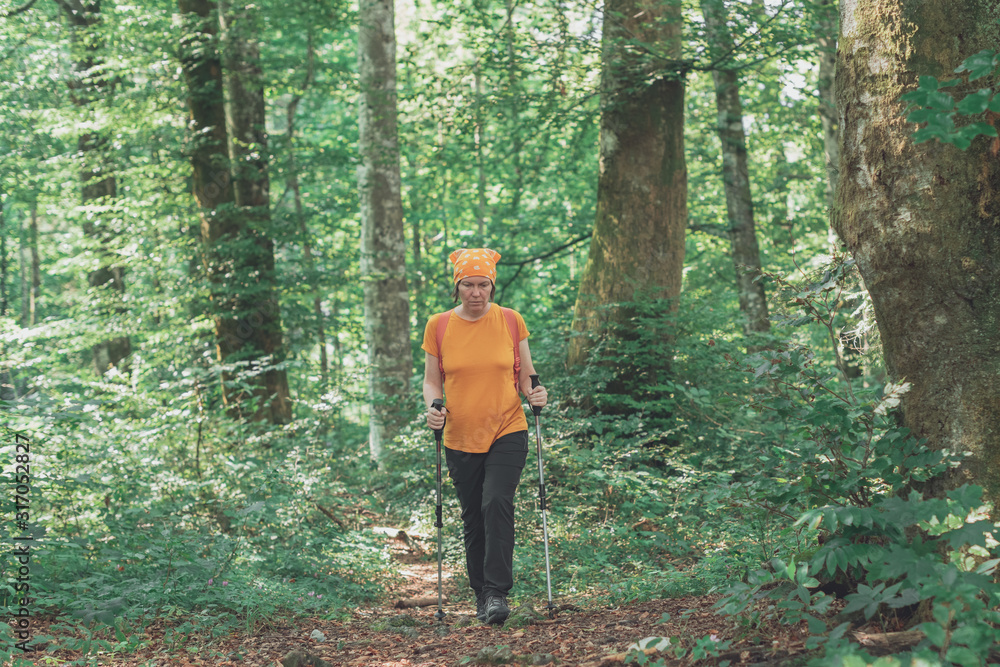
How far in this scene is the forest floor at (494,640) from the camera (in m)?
3.16

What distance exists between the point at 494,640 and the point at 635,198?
6.45 m

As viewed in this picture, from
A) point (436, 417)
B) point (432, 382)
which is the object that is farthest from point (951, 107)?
point (432, 382)

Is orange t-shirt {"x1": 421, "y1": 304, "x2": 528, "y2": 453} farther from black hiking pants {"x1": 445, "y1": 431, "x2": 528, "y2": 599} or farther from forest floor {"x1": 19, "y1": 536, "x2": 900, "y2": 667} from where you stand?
forest floor {"x1": 19, "y1": 536, "x2": 900, "y2": 667}

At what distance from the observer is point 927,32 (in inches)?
122

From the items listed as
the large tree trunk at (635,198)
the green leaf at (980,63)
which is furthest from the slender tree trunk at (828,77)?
the green leaf at (980,63)

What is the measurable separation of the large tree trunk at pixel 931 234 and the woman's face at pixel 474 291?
7.54 ft

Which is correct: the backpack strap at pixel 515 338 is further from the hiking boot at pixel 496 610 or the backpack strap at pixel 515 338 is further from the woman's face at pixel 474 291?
the hiking boot at pixel 496 610

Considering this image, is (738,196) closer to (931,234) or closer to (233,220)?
(233,220)

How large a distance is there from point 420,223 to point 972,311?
21892 mm

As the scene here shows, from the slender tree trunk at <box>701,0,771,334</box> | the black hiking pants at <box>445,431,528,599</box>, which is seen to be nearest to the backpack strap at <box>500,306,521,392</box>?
the black hiking pants at <box>445,431,528,599</box>

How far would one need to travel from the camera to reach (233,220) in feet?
35.5

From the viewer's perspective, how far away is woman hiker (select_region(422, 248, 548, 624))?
15.4 ft

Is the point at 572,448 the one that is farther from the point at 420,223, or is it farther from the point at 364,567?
the point at 420,223

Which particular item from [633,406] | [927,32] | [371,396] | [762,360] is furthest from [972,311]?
[371,396]
